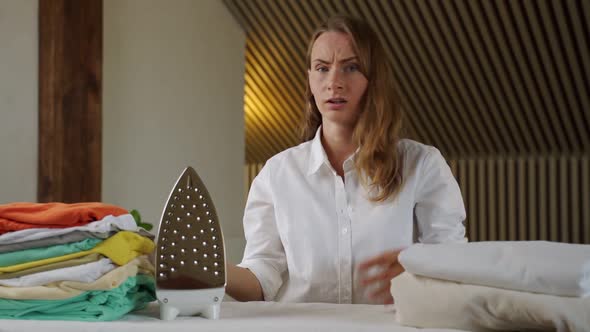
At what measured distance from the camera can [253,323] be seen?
1.20 m

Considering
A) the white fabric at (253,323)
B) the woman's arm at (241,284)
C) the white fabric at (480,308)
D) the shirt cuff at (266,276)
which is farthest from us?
the shirt cuff at (266,276)

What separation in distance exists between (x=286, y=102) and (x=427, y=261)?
18.2 ft

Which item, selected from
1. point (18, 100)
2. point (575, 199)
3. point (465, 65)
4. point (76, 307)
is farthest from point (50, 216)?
point (575, 199)

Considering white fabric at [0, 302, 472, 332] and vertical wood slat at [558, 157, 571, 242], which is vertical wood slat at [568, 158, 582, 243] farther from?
white fabric at [0, 302, 472, 332]

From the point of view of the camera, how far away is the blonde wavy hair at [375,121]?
179 centimetres

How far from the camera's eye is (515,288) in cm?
107

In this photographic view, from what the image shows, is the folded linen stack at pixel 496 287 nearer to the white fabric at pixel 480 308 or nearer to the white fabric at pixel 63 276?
the white fabric at pixel 480 308

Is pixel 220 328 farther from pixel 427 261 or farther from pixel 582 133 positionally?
pixel 582 133

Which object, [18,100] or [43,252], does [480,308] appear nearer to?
[43,252]

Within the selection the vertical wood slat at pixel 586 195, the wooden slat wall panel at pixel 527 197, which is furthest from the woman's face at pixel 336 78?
Answer: the vertical wood slat at pixel 586 195

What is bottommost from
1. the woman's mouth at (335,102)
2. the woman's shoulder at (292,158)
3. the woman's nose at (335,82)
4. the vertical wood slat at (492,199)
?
the vertical wood slat at (492,199)

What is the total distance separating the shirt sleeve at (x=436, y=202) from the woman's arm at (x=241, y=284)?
0.41 m

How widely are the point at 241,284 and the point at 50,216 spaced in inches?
20.7

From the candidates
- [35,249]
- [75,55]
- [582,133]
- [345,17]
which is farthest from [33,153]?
[582,133]
